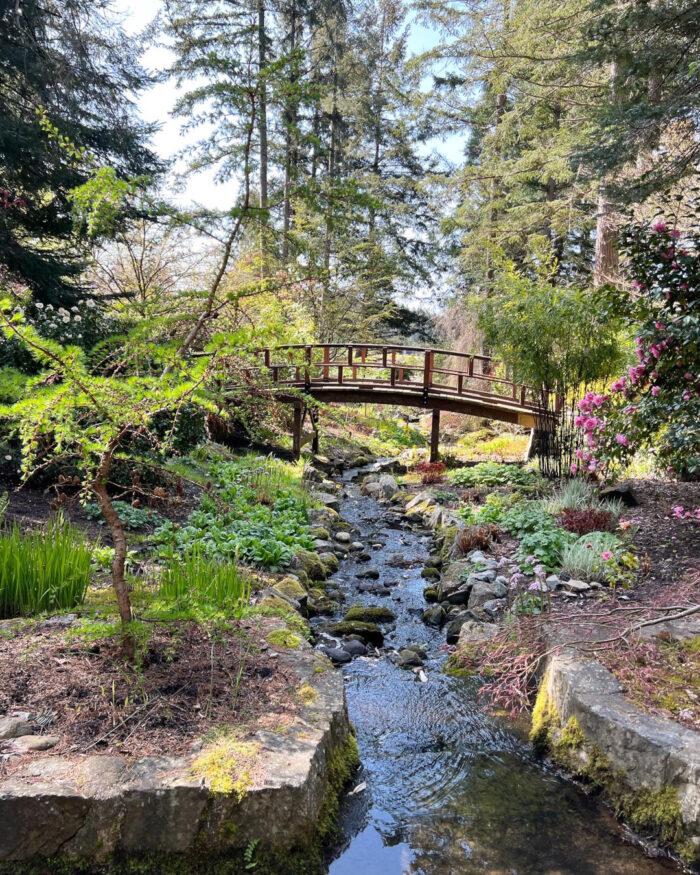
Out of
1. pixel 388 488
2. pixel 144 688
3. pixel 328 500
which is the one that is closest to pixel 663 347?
pixel 144 688

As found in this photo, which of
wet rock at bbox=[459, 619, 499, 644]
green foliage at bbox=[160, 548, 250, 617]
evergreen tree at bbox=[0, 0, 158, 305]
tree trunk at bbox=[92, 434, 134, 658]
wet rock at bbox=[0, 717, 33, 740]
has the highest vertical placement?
evergreen tree at bbox=[0, 0, 158, 305]

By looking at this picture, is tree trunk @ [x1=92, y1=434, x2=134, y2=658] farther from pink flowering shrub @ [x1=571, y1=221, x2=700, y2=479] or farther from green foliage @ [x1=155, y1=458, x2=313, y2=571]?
pink flowering shrub @ [x1=571, y1=221, x2=700, y2=479]

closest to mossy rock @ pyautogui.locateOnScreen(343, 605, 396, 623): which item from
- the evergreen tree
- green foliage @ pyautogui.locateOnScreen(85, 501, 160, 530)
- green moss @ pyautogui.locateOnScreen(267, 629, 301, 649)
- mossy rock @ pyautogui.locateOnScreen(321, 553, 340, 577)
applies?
mossy rock @ pyautogui.locateOnScreen(321, 553, 340, 577)

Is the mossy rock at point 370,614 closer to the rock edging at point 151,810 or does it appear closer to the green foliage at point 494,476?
the rock edging at point 151,810

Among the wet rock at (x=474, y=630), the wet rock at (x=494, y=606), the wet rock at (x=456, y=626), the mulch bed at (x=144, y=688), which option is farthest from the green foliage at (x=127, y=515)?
the wet rock at (x=494, y=606)

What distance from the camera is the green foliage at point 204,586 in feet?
11.6

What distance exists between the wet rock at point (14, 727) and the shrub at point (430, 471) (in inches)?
335

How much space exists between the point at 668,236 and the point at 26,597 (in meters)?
5.58

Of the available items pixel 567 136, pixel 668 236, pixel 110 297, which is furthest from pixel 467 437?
pixel 668 236

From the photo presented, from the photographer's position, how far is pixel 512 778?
312cm

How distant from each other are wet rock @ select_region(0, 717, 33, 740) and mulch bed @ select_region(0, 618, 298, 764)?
0.23ft

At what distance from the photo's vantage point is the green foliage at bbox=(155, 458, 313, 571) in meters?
5.17

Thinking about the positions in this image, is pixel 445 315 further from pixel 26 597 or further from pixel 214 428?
pixel 26 597

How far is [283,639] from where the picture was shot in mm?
3455
